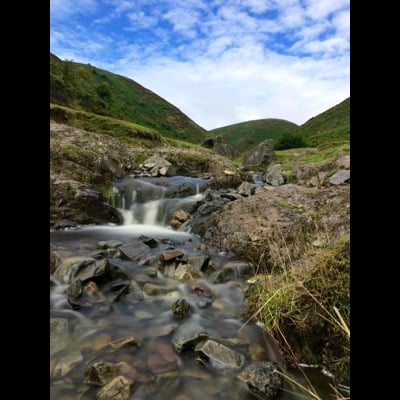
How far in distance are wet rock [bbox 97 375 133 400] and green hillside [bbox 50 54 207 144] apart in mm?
31006

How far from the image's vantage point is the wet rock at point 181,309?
4379mm

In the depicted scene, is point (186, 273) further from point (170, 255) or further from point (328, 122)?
point (328, 122)

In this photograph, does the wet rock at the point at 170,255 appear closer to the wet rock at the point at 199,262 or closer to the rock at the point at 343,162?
the wet rock at the point at 199,262

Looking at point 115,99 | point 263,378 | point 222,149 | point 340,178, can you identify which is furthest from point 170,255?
point 115,99

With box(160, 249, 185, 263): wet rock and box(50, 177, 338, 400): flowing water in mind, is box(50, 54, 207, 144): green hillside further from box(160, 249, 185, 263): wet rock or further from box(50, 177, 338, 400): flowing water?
box(50, 177, 338, 400): flowing water

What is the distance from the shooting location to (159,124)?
57.9m

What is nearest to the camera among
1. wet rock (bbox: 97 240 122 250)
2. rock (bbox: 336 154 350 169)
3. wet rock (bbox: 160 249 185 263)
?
wet rock (bbox: 160 249 185 263)

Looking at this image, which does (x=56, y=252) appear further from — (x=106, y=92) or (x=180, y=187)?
(x=106, y=92)

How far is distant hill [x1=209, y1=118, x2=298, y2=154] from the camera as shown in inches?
2852

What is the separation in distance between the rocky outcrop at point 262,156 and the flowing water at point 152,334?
21972 mm

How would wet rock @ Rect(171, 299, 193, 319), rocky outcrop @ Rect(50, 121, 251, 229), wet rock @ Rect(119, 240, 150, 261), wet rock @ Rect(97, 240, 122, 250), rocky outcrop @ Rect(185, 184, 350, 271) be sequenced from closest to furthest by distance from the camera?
wet rock @ Rect(171, 299, 193, 319), rocky outcrop @ Rect(185, 184, 350, 271), wet rock @ Rect(119, 240, 150, 261), wet rock @ Rect(97, 240, 122, 250), rocky outcrop @ Rect(50, 121, 251, 229)

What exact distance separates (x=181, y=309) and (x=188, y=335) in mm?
648

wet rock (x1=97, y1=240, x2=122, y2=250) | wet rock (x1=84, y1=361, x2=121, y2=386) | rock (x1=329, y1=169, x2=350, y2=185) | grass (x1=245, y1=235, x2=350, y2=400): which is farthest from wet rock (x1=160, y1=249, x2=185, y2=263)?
rock (x1=329, y1=169, x2=350, y2=185)
